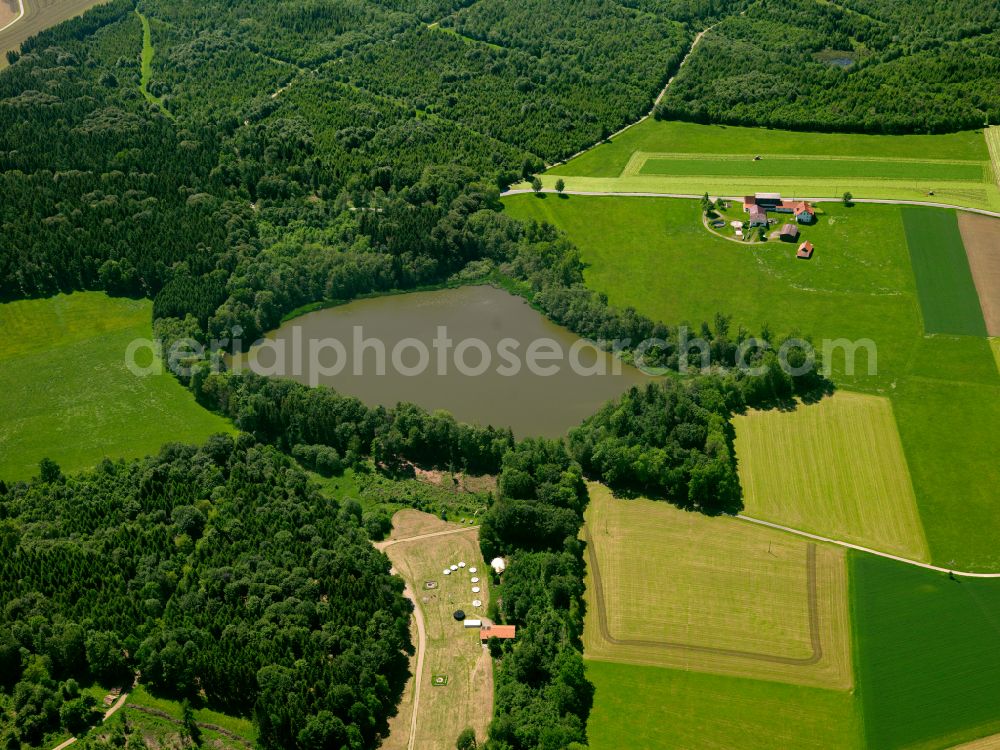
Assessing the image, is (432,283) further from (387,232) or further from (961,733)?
(961,733)

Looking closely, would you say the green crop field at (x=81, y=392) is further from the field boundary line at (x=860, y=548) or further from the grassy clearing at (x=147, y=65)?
the field boundary line at (x=860, y=548)

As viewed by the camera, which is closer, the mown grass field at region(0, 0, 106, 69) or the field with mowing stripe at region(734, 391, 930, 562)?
the field with mowing stripe at region(734, 391, 930, 562)

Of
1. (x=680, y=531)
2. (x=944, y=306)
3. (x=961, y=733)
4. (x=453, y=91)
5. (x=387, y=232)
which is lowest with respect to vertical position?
(x=961, y=733)

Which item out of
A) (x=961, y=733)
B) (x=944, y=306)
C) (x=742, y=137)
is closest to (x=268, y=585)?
(x=961, y=733)

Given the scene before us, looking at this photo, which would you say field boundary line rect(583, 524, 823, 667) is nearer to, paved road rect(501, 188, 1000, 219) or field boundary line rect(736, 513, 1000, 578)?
field boundary line rect(736, 513, 1000, 578)

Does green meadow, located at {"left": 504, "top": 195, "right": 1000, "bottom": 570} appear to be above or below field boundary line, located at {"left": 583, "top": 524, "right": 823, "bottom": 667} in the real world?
above

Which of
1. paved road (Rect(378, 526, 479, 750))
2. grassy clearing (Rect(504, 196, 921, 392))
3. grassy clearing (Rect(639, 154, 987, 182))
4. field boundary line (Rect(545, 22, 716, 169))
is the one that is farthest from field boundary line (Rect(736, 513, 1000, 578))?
field boundary line (Rect(545, 22, 716, 169))
